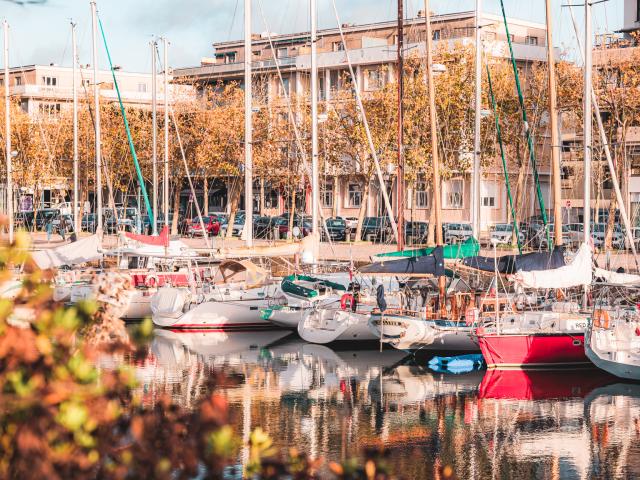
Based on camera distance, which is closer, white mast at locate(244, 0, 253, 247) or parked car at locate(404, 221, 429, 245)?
white mast at locate(244, 0, 253, 247)

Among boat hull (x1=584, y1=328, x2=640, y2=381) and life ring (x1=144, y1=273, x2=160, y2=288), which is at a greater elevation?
life ring (x1=144, y1=273, x2=160, y2=288)

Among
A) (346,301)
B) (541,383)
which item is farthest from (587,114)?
(346,301)

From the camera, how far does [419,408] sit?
24.8 meters

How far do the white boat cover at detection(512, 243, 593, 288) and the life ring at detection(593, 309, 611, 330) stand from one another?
53.8 inches

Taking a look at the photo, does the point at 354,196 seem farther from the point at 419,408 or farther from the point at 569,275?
the point at 419,408

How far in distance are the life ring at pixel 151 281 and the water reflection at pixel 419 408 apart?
6.85 m

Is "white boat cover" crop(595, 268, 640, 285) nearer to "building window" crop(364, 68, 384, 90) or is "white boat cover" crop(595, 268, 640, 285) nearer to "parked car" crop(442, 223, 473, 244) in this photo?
"parked car" crop(442, 223, 473, 244)

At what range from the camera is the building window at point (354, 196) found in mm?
86975

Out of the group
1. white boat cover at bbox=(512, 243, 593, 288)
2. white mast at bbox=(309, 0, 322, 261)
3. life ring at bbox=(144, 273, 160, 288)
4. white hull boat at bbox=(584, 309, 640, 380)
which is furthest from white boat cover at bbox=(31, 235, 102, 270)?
white hull boat at bbox=(584, 309, 640, 380)

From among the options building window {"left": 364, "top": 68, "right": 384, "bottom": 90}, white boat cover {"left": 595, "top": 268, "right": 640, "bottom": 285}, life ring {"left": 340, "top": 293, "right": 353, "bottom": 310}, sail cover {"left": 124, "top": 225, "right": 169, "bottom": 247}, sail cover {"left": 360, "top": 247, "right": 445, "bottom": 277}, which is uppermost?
building window {"left": 364, "top": 68, "right": 384, "bottom": 90}

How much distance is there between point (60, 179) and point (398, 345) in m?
43.6

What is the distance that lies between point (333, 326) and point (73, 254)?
1284 cm

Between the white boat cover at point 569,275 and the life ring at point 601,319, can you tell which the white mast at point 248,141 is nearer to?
the white boat cover at point 569,275

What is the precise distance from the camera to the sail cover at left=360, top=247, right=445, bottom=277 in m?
33.3
